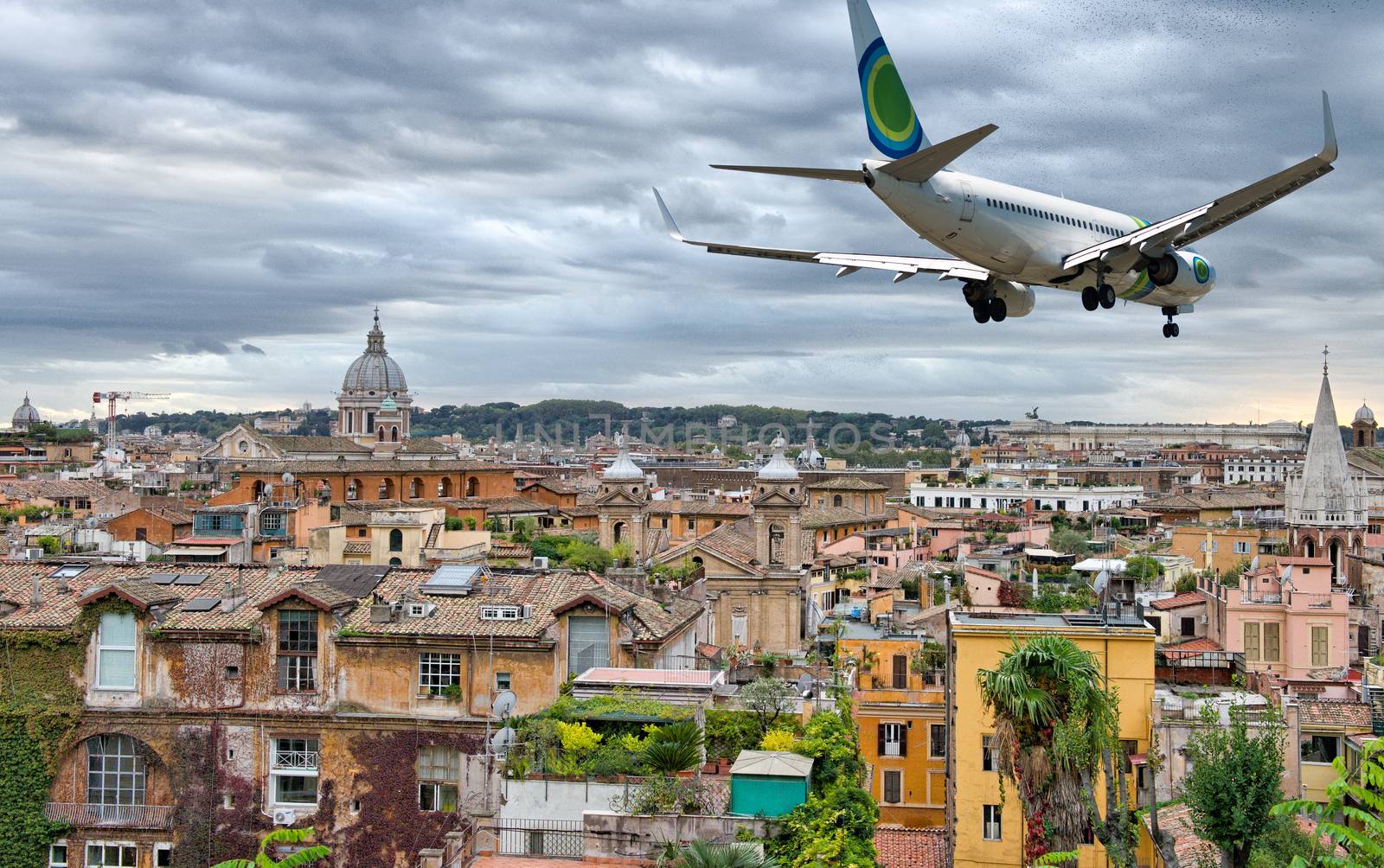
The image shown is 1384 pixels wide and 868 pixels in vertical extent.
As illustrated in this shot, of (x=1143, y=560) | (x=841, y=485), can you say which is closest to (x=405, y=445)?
(x=841, y=485)

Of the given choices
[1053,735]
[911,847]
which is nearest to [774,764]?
[1053,735]

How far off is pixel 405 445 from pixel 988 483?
51.2 m

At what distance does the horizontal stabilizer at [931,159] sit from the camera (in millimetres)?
15117

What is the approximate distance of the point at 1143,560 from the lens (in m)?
57.8

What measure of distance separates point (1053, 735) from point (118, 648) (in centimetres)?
1814

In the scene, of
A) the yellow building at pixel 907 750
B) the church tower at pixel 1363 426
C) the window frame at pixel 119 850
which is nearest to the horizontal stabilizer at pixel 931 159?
the yellow building at pixel 907 750

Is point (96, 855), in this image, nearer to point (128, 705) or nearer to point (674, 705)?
point (128, 705)

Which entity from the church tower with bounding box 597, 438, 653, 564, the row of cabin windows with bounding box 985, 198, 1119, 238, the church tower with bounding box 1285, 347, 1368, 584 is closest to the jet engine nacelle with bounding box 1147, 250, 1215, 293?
the row of cabin windows with bounding box 985, 198, 1119, 238

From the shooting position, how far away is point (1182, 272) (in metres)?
20.3

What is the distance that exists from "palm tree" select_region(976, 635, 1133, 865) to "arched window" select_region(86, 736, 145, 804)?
16937 mm

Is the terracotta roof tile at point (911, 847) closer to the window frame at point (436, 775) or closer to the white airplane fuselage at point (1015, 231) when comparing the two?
the window frame at point (436, 775)

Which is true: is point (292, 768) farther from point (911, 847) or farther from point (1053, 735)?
point (1053, 735)

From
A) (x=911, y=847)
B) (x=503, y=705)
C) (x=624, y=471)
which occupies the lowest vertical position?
(x=911, y=847)

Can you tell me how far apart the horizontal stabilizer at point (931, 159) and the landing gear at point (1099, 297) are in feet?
11.8
